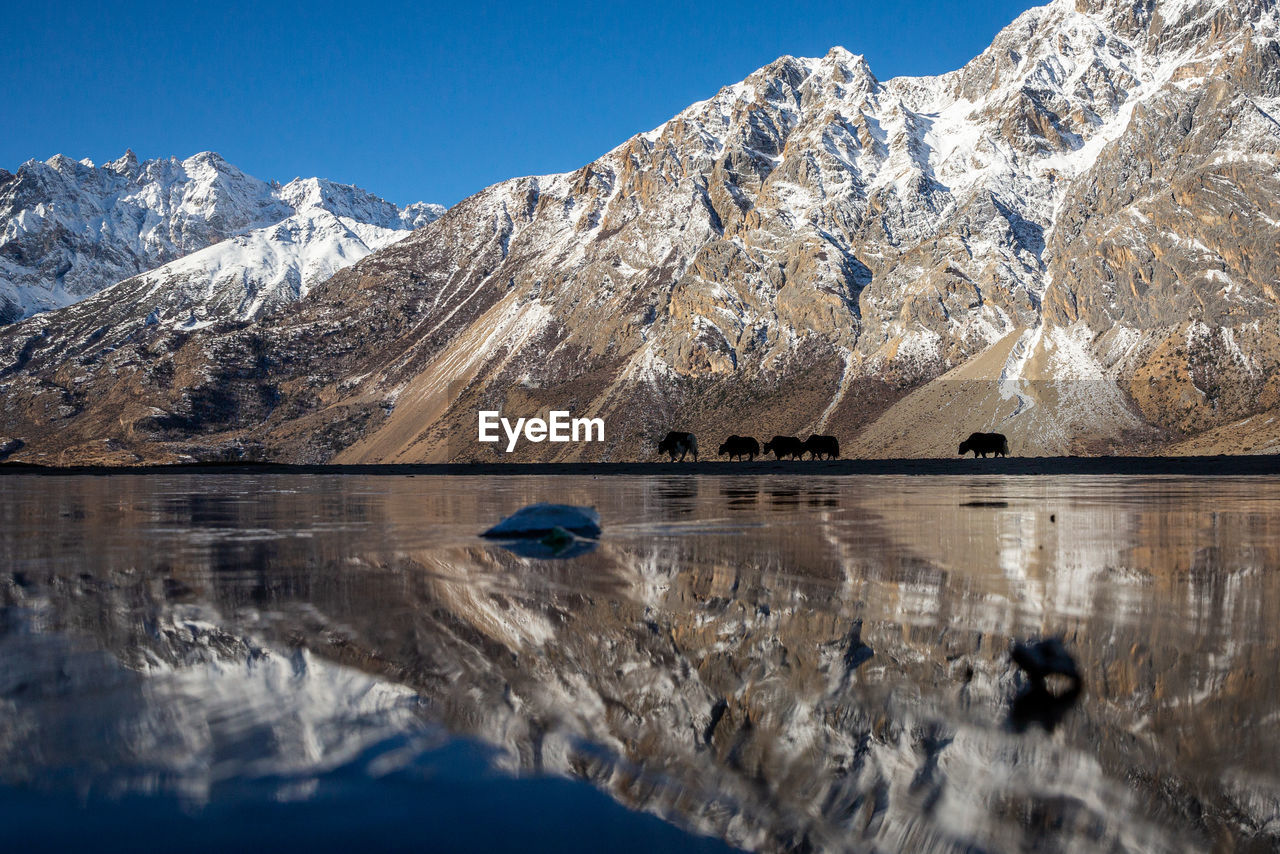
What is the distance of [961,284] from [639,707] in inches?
5352

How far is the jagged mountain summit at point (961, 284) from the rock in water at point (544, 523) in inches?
3116

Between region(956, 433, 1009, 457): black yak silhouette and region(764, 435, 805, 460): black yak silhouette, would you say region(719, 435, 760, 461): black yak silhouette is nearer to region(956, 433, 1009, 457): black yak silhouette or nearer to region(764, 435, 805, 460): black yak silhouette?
region(764, 435, 805, 460): black yak silhouette

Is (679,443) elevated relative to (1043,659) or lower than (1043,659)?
elevated

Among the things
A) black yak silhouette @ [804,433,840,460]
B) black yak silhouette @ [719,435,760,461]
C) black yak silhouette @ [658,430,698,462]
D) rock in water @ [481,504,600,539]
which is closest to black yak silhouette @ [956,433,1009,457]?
black yak silhouette @ [804,433,840,460]

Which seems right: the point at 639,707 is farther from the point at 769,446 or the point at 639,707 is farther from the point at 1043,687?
the point at 769,446

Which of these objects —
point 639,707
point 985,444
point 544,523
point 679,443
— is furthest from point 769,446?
point 639,707

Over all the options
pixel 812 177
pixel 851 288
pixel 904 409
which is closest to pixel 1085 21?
pixel 812 177

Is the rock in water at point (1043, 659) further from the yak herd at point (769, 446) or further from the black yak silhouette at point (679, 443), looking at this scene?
the black yak silhouette at point (679, 443)

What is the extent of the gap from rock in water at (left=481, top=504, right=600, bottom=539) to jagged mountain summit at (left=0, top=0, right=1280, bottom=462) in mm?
79152

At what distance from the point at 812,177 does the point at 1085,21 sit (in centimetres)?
6589

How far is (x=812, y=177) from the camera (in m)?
176

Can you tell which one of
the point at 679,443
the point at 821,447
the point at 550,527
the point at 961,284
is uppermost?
the point at 961,284

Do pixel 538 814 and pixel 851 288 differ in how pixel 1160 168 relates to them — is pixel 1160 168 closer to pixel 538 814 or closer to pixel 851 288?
pixel 851 288

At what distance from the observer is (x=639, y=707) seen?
5.97 metres
